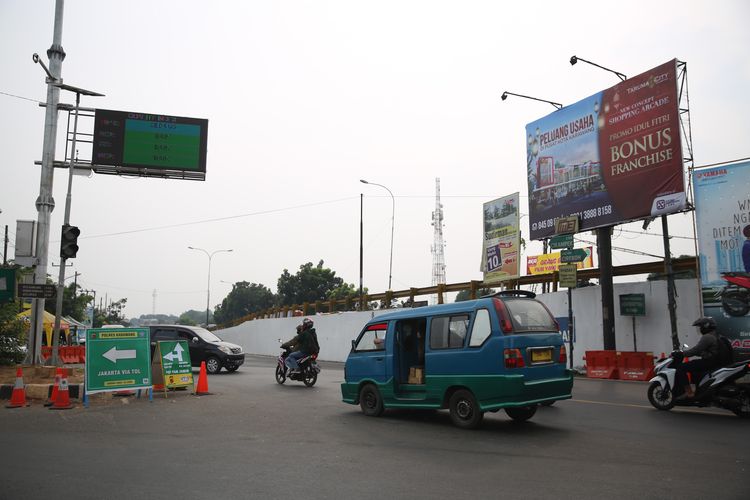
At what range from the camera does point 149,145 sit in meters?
19.4

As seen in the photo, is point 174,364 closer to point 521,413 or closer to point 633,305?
point 521,413

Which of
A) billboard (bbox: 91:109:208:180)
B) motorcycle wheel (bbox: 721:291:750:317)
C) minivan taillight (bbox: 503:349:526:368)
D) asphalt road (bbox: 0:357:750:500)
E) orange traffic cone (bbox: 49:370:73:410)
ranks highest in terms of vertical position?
billboard (bbox: 91:109:208:180)

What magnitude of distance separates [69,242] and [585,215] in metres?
16.6

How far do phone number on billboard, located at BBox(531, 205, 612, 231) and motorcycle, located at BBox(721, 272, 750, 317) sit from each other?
449cm

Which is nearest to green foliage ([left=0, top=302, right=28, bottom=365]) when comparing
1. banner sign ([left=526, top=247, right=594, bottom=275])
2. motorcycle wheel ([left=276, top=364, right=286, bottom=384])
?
motorcycle wheel ([left=276, top=364, right=286, bottom=384])

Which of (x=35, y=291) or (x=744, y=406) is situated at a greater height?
(x=35, y=291)

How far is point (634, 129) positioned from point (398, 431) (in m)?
15.1

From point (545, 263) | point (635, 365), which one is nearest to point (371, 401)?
point (635, 365)

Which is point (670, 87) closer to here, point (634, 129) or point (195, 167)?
point (634, 129)

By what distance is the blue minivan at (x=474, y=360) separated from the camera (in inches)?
316

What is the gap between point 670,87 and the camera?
18172 mm

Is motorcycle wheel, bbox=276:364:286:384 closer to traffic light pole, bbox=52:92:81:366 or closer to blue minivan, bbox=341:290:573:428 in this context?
traffic light pole, bbox=52:92:81:366

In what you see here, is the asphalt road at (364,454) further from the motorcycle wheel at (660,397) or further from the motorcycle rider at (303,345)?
the motorcycle rider at (303,345)

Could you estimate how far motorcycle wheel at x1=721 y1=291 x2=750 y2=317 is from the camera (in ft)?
52.9
